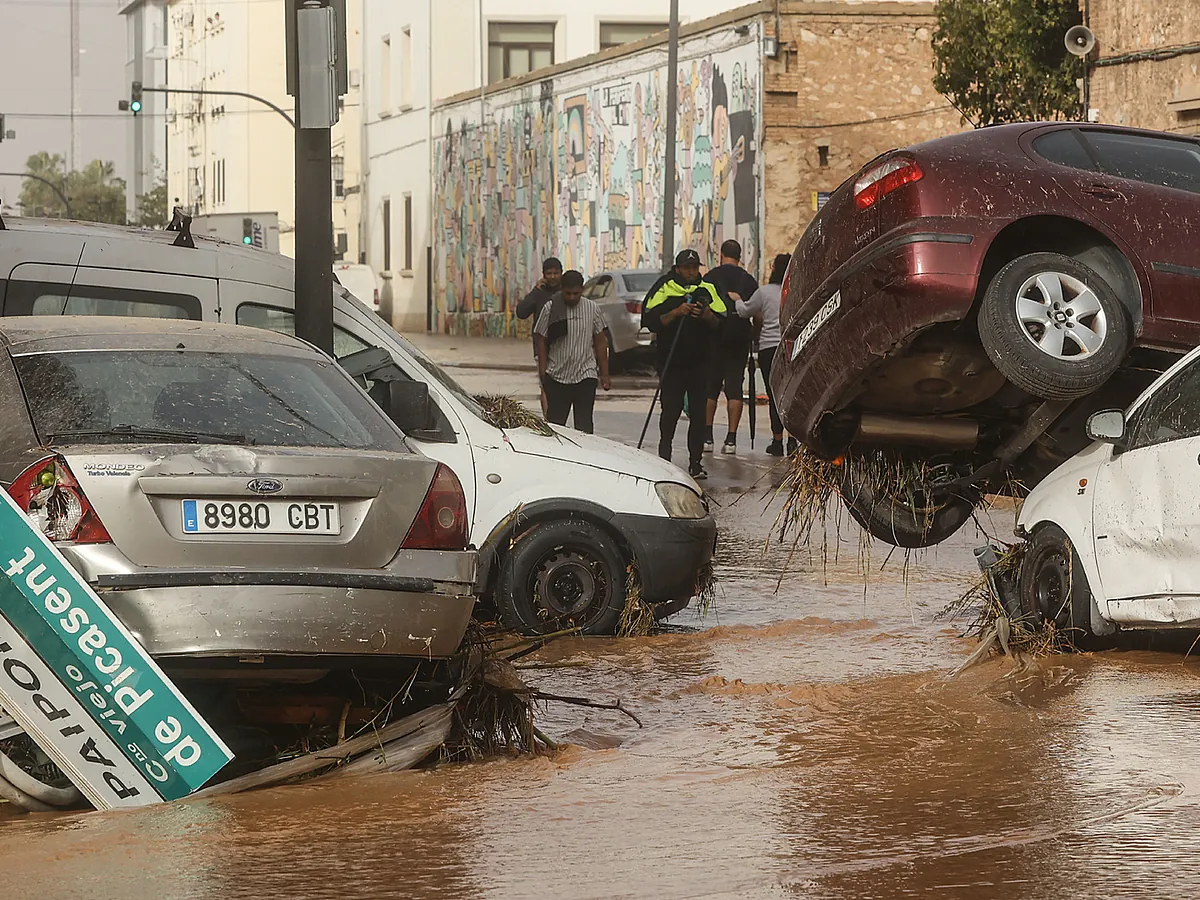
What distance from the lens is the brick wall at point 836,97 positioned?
3638 cm

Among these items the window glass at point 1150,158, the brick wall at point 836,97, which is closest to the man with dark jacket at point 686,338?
the window glass at point 1150,158

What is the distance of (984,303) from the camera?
339 inches

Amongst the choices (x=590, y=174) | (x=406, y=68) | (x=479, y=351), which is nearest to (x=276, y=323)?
(x=479, y=351)

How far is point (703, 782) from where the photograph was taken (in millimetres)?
6367

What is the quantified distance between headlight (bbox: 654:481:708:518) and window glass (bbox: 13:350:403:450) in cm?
273

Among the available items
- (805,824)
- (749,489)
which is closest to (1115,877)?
(805,824)

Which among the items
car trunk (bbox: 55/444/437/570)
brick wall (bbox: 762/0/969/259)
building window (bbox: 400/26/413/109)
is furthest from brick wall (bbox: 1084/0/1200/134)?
building window (bbox: 400/26/413/109)

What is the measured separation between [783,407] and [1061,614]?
67.5 inches

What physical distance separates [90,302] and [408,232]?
5114cm

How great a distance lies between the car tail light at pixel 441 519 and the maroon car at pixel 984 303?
111 inches

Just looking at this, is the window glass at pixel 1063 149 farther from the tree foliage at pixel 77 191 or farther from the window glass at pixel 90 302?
the tree foliage at pixel 77 191

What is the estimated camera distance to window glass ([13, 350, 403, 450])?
250 inches

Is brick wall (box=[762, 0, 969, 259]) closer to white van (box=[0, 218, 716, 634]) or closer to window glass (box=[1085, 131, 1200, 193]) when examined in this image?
window glass (box=[1085, 131, 1200, 193])

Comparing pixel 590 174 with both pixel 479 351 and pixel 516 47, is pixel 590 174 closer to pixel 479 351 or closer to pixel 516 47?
pixel 479 351
